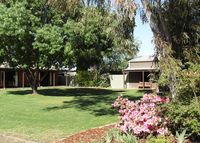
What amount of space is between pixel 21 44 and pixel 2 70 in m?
21.3

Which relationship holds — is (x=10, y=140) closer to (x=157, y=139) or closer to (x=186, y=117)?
(x=157, y=139)

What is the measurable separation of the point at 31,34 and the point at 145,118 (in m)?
21.4

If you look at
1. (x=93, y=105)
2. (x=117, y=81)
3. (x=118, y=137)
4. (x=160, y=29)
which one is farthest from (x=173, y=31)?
(x=117, y=81)

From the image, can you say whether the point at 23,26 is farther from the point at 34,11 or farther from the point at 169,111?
the point at 169,111

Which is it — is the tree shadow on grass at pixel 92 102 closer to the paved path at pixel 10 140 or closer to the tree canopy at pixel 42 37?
the tree canopy at pixel 42 37

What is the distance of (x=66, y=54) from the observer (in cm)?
2972

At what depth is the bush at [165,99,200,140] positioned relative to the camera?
8953 mm

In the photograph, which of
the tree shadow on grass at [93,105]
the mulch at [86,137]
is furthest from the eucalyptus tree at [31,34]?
the mulch at [86,137]

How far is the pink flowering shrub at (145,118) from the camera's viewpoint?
9672 mm

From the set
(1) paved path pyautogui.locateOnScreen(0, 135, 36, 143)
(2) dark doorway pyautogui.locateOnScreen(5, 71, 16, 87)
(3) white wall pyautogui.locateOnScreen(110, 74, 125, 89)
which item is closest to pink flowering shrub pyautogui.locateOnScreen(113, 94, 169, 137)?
(1) paved path pyautogui.locateOnScreen(0, 135, 36, 143)

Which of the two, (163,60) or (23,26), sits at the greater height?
(23,26)

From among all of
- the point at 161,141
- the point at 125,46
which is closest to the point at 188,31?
the point at 125,46

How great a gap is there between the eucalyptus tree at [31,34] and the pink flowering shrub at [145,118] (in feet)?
62.3

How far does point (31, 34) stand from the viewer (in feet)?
98.4
